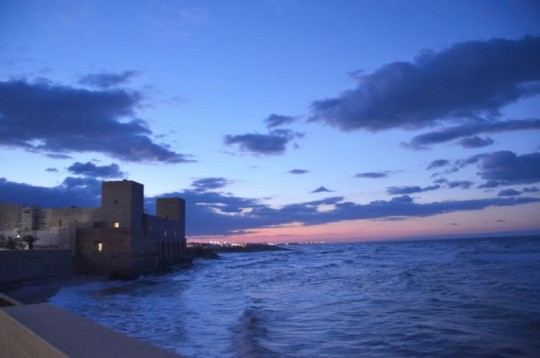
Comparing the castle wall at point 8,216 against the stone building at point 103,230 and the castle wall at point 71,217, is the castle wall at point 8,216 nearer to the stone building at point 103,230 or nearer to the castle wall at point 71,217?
the stone building at point 103,230

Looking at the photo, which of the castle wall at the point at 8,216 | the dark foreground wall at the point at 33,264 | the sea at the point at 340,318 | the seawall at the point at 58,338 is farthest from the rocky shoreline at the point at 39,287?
the seawall at the point at 58,338

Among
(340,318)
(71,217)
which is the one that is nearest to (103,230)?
(71,217)

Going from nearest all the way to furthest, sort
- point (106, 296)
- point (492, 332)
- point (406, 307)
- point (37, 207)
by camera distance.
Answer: point (492, 332)
point (406, 307)
point (106, 296)
point (37, 207)

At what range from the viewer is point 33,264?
82.1 ft

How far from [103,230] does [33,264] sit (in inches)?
298

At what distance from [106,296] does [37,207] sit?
64.0 ft

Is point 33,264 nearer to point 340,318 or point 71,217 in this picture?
point 71,217

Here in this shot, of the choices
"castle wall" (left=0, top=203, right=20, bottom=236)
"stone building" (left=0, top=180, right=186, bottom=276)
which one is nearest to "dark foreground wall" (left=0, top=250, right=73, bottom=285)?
"stone building" (left=0, top=180, right=186, bottom=276)

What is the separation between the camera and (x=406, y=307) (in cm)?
1622

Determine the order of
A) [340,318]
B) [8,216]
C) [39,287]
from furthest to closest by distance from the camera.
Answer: [8,216] < [39,287] < [340,318]

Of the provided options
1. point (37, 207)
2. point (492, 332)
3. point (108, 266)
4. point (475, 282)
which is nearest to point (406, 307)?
point (492, 332)

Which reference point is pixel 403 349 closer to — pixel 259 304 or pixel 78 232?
pixel 259 304

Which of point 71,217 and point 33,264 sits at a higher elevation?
point 71,217

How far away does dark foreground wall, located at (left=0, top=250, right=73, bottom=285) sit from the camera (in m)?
22.4
